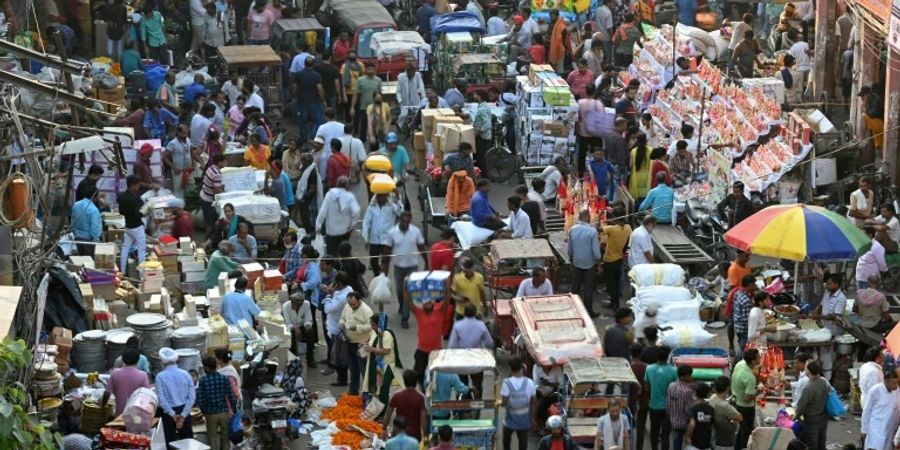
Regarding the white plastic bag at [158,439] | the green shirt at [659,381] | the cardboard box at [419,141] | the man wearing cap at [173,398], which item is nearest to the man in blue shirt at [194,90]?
the cardboard box at [419,141]

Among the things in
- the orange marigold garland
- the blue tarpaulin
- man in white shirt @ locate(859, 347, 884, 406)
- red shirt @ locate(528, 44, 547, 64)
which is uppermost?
the blue tarpaulin

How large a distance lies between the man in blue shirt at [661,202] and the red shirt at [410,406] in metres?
6.89

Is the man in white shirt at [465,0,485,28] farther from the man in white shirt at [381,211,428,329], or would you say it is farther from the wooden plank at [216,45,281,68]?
the man in white shirt at [381,211,428,329]

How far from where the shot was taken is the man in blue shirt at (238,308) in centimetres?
2133

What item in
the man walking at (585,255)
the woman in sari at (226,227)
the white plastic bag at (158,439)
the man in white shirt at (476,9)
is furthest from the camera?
the man in white shirt at (476,9)

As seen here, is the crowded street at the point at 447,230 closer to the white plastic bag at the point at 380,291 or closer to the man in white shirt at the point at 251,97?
the man in white shirt at the point at 251,97

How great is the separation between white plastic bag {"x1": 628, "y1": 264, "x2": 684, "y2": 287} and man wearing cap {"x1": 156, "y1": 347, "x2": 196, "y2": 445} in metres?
5.69

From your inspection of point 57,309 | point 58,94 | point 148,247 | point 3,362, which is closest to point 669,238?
point 148,247

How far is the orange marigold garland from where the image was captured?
20.1 meters

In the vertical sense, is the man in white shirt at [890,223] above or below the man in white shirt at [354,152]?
below

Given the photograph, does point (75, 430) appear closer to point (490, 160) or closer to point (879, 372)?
point (879, 372)

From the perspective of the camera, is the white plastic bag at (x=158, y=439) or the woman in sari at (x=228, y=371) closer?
the white plastic bag at (x=158, y=439)

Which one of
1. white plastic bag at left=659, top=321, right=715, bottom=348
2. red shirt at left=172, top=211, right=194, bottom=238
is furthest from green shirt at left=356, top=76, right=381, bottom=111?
white plastic bag at left=659, top=321, right=715, bottom=348

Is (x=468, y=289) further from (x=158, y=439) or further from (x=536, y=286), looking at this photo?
(x=158, y=439)
